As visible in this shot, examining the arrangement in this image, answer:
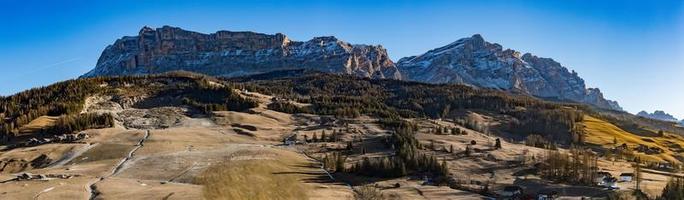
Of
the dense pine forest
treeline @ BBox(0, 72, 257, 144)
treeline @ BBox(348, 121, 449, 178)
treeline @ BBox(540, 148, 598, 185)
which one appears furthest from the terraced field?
treeline @ BBox(0, 72, 257, 144)

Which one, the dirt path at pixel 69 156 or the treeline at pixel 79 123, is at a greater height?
the treeline at pixel 79 123

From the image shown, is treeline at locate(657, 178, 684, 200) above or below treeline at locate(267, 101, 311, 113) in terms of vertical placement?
below

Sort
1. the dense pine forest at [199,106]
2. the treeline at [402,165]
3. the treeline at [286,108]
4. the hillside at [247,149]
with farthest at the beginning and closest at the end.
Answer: the treeline at [286,108]
the dense pine forest at [199,106]
the treeline at [402,165]
the hillside at [247,149]

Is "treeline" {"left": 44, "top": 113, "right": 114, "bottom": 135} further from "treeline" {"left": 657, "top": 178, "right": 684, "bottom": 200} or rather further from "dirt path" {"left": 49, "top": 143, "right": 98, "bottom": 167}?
"treeline" {"left": 657, "top": 178, "right": 684, "bottom": 200}

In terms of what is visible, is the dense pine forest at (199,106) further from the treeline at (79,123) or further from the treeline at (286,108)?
the treeline at (79,123)

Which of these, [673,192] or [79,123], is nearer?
[673,192]

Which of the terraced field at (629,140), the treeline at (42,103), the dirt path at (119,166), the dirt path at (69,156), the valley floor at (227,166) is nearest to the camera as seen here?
the dirt path at (119,166)

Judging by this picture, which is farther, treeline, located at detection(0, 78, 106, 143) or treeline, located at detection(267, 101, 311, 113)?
treeline, located at detection(267, 101, 311, 113)

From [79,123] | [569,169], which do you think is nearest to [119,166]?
[79,123]

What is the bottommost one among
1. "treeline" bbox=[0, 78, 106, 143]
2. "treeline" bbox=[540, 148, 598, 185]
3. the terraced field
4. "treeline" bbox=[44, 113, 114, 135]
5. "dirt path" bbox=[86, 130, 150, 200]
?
the terraced field

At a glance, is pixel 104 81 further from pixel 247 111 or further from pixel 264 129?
pixel 264 129

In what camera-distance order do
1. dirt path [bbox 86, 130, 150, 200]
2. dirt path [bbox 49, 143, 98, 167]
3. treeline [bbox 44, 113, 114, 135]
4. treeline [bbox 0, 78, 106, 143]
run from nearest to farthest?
1. dirt path [bbox 86, 130, 150, 200]
2. dirt path [bbox 49, 143, 98, 167]
3. treeline [bbox 44, 113, 114, 135]
4. treeline [bbox 0, 78, 106, 143]

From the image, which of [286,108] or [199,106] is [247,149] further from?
[286,108]

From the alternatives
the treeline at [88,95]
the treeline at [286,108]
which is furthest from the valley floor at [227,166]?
the treeline at [286,108]
